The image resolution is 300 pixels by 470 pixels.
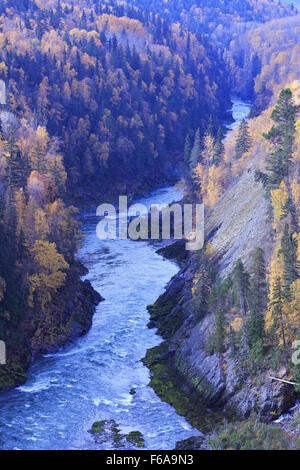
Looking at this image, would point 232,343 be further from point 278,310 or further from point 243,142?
point 243,142

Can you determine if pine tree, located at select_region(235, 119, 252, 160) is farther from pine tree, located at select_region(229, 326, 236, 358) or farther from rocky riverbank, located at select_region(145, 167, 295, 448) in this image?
pine tree, located at select_region(229, 326, 236, 358)

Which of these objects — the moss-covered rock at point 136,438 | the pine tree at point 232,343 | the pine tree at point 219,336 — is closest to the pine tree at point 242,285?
the pine tree at point 232,343

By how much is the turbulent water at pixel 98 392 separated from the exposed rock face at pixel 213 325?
111 inches

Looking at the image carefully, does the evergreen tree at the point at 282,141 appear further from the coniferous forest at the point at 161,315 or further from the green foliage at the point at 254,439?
the green foliage at the point at 254,439

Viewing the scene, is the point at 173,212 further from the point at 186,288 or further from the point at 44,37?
the point at 44,37

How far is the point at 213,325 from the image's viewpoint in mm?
46094

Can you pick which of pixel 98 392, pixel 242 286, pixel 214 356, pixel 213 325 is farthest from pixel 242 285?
pixel 98 392

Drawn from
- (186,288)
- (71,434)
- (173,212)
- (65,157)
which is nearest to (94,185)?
(65,157)

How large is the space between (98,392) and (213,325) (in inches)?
439

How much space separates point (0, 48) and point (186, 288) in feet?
343

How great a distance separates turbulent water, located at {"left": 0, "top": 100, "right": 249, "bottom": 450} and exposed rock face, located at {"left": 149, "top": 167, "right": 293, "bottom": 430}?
2817 mm

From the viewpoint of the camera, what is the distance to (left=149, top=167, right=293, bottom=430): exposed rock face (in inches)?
1446

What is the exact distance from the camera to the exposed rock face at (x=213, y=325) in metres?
36.7

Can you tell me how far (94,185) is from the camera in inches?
4911
